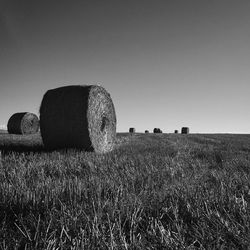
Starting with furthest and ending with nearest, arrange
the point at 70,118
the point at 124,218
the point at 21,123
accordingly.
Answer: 1. the point at 21,123
2. the point at 70,118
3. the point at 124,218

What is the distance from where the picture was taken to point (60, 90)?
26.8 ft

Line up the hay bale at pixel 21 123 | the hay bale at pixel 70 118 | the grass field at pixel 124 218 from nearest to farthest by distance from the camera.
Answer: the grass field at pixel 124 218
the hay bale at pixel 70 118
the hay bale at pixel 21 123

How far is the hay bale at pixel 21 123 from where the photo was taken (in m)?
19.5

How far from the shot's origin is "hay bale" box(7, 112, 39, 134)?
19500mm

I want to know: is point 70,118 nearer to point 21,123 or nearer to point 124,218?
point 124,218

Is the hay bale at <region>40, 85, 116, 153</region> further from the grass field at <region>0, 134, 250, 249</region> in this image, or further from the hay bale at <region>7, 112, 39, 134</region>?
the hay bale at <region>7, 112, 39, 134</region>

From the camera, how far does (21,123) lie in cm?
1950

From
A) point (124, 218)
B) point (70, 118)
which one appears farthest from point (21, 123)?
point (124, 218)

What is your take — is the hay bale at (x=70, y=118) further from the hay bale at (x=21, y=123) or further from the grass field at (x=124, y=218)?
the hay bale at (x=21, y=123)

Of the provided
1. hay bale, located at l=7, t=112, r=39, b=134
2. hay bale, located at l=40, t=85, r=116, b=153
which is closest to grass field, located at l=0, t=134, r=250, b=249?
hay bale, located at l=40, t=85, r=116, b=153

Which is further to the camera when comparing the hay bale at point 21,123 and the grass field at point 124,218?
the hay bale at point 21,123

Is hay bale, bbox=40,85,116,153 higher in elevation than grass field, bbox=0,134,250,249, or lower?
higher

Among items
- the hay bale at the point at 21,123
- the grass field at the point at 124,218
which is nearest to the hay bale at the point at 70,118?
the grass field at the point at 124,218

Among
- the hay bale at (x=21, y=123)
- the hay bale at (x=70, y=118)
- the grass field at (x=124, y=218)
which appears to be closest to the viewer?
the grass field at (x=124, y=218)
